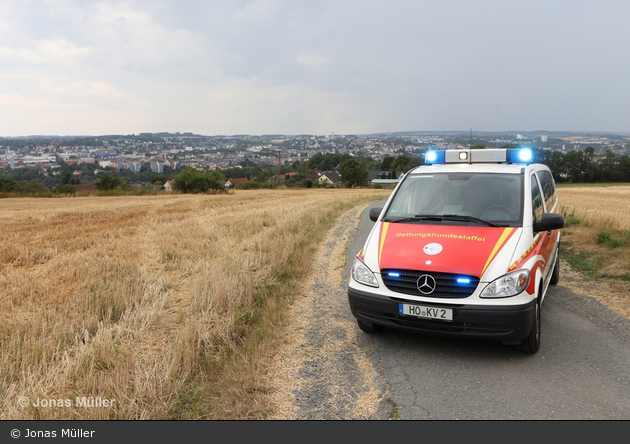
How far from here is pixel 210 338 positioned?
4.83 metres

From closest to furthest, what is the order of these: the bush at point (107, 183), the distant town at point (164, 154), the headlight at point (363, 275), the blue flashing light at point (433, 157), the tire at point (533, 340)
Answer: the tire at point (533, 340) < the headlight at point (363, 275) < the blue flashing light at point (433, 157) < the bush at point (107, 183) < the distant town at point (164, 154)

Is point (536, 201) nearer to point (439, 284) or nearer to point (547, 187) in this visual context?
point (547, 187)

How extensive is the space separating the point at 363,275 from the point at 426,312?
0.78 m

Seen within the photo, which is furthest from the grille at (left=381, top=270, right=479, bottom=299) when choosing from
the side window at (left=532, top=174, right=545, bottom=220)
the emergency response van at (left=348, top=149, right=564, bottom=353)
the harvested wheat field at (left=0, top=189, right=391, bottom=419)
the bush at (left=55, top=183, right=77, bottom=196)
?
the bush at (left=55, top=183, right=77, bottom=196)

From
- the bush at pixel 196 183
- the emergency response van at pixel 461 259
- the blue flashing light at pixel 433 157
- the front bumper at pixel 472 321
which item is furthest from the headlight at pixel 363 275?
the bush at pixel 196 183

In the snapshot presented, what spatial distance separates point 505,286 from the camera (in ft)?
14.3

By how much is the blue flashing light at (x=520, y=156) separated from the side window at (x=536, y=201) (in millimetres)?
599

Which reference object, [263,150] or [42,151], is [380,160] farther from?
[42,151]

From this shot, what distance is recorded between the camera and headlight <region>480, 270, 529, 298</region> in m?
4.33

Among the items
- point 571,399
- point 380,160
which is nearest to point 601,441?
point 571,399

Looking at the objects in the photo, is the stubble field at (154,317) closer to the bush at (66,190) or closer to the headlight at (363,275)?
the headlight at (363,275)

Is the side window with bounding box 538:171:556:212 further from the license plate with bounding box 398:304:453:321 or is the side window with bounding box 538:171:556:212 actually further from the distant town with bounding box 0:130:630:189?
the distant town with bounding box 0:130:630:189

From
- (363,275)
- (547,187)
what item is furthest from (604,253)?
(363,275)

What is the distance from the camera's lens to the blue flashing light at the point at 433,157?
704 cm
